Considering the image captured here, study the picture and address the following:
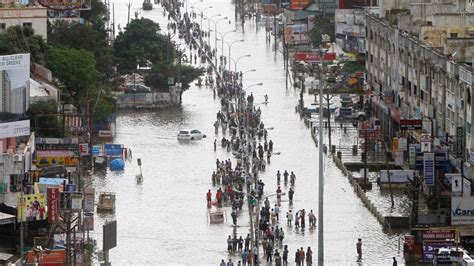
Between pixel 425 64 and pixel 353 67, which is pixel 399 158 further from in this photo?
pixel 353 67

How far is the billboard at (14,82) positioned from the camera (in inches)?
4161

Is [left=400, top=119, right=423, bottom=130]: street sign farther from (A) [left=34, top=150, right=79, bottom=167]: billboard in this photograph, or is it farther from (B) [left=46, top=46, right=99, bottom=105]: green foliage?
(B) [left=46, top=46, right=99, bottom=105]: green foliage

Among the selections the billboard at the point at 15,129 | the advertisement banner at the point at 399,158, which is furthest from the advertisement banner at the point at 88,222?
the advertisement banner at the point at 399,158

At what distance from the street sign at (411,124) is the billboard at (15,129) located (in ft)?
74.9

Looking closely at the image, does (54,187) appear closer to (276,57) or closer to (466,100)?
(466,100)

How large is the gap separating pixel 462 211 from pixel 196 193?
773 inches

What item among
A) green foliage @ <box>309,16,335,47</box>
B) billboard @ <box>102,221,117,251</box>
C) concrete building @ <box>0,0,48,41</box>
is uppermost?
concrete building @ <box>0,0,48,41</box>

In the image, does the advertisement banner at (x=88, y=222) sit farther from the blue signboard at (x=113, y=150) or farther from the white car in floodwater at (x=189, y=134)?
the white car in floodwater at (x=189, y=134)

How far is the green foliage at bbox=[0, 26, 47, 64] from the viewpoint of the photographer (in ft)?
409

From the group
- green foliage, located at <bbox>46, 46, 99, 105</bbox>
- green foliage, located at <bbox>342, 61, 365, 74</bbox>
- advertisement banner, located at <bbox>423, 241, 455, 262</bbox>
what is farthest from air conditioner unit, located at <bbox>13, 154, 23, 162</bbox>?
green foliage, located at <bbox>342, 61, 365, 74</bbox>

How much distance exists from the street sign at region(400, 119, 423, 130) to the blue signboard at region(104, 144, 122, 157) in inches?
686

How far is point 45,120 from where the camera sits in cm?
11688

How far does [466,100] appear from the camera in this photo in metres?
108

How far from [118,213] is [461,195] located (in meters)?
17.8
